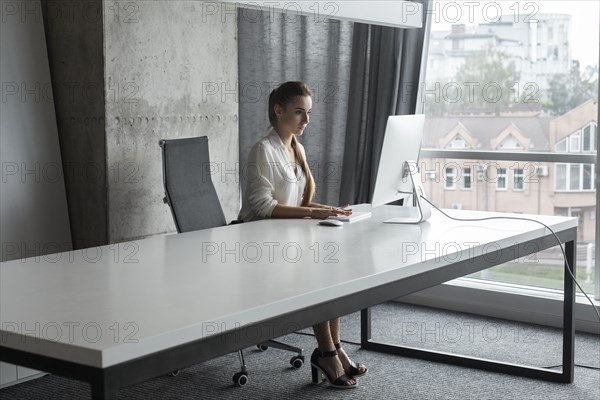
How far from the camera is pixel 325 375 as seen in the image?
382cm

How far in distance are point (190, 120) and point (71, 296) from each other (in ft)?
8.38

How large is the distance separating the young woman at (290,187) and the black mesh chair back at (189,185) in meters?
0.26

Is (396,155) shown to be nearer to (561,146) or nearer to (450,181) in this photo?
(561,146)

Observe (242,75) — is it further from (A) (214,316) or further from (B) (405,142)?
(A) (214,316)

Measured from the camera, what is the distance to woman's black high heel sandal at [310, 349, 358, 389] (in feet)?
12.4

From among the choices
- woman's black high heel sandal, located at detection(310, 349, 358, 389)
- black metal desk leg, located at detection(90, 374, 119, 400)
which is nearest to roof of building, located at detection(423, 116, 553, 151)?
woman's black high heel sandal, located at detection(310, 349, 358, 389)

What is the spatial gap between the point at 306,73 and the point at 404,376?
2.36m

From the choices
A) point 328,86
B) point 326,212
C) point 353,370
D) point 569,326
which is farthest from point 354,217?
point 328,86

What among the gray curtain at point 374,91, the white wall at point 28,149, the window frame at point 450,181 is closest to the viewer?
the white wall at point 28,149

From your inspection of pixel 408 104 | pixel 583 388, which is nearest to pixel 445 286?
pixel 408 104

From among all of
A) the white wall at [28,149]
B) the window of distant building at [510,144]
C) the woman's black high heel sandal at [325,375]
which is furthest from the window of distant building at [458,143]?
the white wall at [28,149]

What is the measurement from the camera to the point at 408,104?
534 cm

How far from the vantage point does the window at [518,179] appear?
5.16 meters

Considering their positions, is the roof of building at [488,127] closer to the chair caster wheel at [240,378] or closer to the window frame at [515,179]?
the window frame at [515,179]
